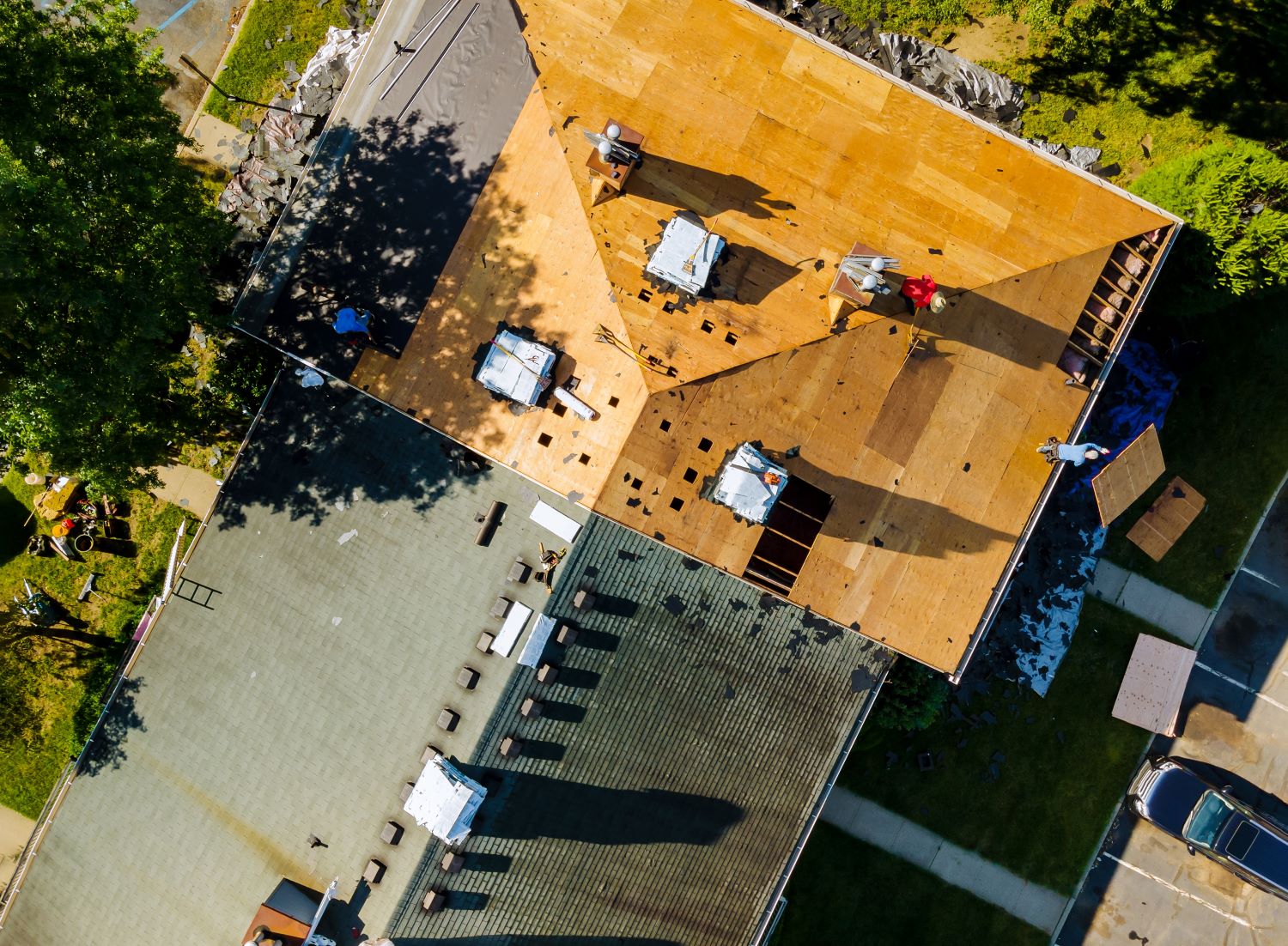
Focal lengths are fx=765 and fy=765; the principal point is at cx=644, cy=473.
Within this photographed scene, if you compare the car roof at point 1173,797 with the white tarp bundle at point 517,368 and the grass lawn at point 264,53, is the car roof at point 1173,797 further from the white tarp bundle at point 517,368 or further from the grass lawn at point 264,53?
the grass lawn at point 264,53

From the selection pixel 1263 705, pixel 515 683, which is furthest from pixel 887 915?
pixel 515 683

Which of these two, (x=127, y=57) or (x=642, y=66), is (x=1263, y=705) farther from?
(x=127, y=57)

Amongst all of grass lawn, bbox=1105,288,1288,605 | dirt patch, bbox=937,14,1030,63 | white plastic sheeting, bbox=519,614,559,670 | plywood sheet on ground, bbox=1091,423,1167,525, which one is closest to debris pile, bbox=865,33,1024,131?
dirt patch, bbox=937,14,1030,63

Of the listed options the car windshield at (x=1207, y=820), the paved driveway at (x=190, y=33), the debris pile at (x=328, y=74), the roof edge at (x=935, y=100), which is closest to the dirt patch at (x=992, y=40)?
the roof edge at (x=935, y=100)

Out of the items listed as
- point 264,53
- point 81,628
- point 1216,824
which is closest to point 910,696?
point 1216,824

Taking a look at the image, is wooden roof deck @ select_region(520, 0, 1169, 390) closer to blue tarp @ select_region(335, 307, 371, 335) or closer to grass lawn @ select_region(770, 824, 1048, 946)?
blue tarp @ select_region(335, 307, 371, 335)

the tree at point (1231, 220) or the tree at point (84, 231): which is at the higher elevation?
the tree at point (1231, 220)

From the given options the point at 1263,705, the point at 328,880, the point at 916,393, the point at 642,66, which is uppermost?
the point at 642,66
